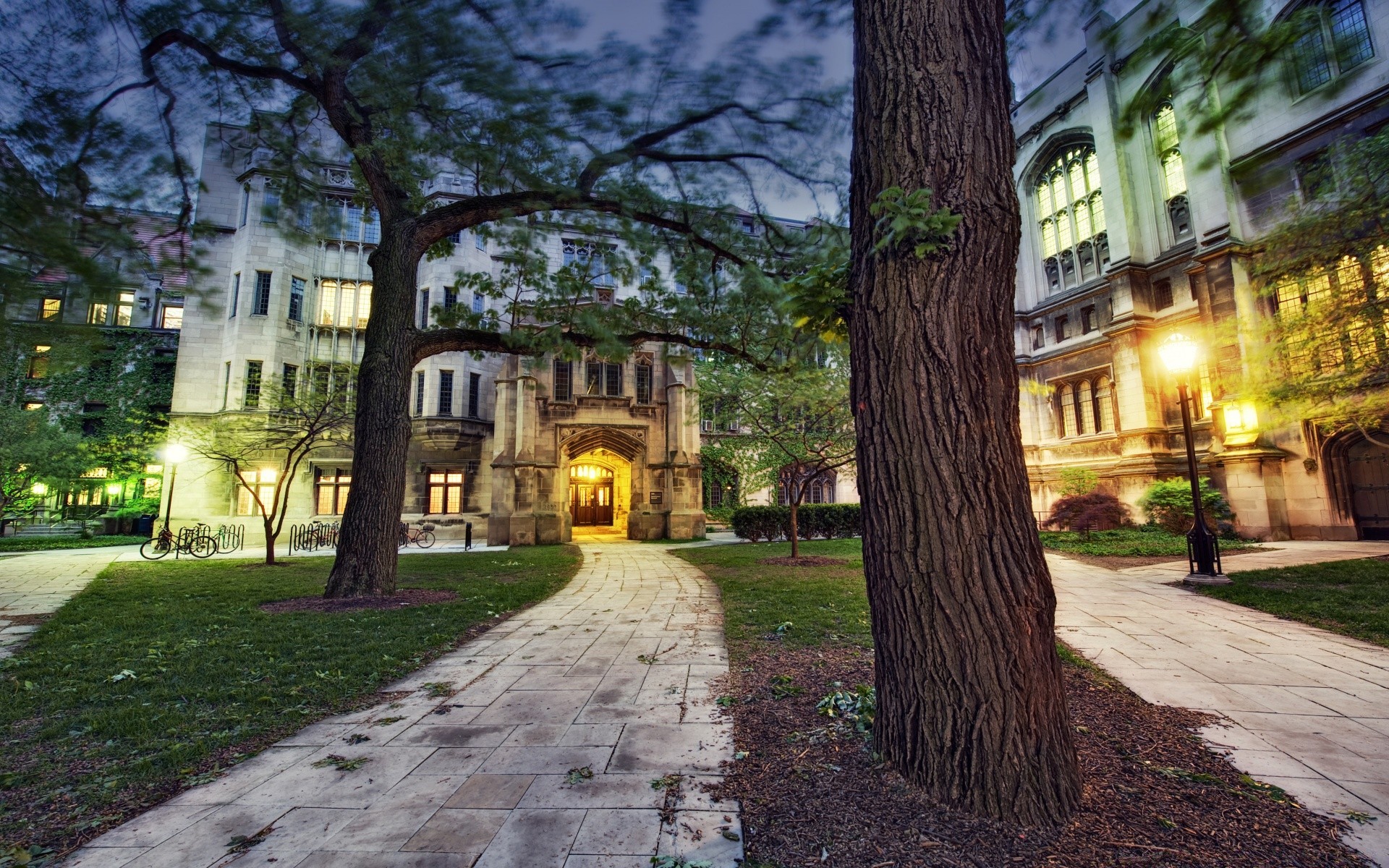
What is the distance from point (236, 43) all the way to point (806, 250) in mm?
7754

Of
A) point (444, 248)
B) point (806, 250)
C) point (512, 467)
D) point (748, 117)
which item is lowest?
point (512, 467)

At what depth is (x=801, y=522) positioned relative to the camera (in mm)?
19375

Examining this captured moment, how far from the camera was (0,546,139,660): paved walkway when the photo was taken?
20.5 feet

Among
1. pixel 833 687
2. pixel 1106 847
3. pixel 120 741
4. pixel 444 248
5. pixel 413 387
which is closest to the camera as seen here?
pixel 1106 847

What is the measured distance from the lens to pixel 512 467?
19969 millimetres

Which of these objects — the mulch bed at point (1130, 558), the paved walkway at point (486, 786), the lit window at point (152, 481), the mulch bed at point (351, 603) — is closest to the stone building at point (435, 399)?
the lit window at point (152, 481)

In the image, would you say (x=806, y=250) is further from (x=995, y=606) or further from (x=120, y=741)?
(x=120, y=741)

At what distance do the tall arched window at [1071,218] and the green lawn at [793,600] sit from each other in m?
17.4

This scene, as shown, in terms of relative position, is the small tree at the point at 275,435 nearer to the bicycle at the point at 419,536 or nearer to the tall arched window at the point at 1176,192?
the bicycle at the point at 419,536

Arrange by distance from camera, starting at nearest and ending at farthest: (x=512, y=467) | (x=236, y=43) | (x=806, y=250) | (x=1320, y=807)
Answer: (x=1320, y=807) → (x=236, y=43) → (x=806, y=250) → (x=512, y=467)

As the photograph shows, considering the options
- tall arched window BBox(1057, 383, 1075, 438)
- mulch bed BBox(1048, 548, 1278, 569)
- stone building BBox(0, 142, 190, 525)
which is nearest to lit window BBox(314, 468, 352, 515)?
stone building BBox(0, 142, 190, 525)

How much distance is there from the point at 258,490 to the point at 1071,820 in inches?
1001

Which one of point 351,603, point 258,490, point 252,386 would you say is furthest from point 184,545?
point 351,603

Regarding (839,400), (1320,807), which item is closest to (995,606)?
(1320,807)
